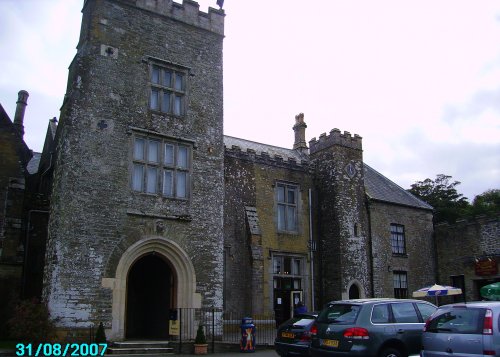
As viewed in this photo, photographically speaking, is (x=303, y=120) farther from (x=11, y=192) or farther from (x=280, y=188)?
(x=11, y=192)

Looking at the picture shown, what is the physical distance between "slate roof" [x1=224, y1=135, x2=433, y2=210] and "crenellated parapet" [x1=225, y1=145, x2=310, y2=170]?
0.54m

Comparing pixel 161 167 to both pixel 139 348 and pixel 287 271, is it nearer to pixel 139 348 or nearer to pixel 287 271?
pixel 139 348

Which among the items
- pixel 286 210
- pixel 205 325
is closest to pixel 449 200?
pixel 286 210

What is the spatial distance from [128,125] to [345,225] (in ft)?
39.1

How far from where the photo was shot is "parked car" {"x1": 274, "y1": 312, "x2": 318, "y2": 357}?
1339cm

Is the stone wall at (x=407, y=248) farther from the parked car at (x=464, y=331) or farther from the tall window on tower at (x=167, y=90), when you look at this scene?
the parked car at (x=464, y=331)

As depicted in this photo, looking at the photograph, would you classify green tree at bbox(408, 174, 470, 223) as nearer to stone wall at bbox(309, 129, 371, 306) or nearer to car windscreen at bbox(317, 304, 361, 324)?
stone wall at bbox(309, 129, 371, 306)

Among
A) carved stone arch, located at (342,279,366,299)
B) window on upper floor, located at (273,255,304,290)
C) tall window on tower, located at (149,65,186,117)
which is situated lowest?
carved stone arch, located at (342,279,366,299)

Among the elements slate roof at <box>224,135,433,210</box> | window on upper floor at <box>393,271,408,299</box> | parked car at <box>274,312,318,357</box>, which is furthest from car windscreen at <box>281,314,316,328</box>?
window on upper floor at <box>393,271,408,299</box>

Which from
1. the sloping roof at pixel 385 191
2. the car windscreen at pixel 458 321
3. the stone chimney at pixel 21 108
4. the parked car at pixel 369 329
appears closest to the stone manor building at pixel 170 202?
the sloping roof at pixel 385 191

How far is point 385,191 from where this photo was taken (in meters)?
28.2

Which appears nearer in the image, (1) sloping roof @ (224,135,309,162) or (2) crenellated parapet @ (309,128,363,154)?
(2) crenellated parapet @ (309,128,363,154)

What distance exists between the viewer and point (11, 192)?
62.9 ft

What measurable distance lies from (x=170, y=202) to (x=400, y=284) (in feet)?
47.8
